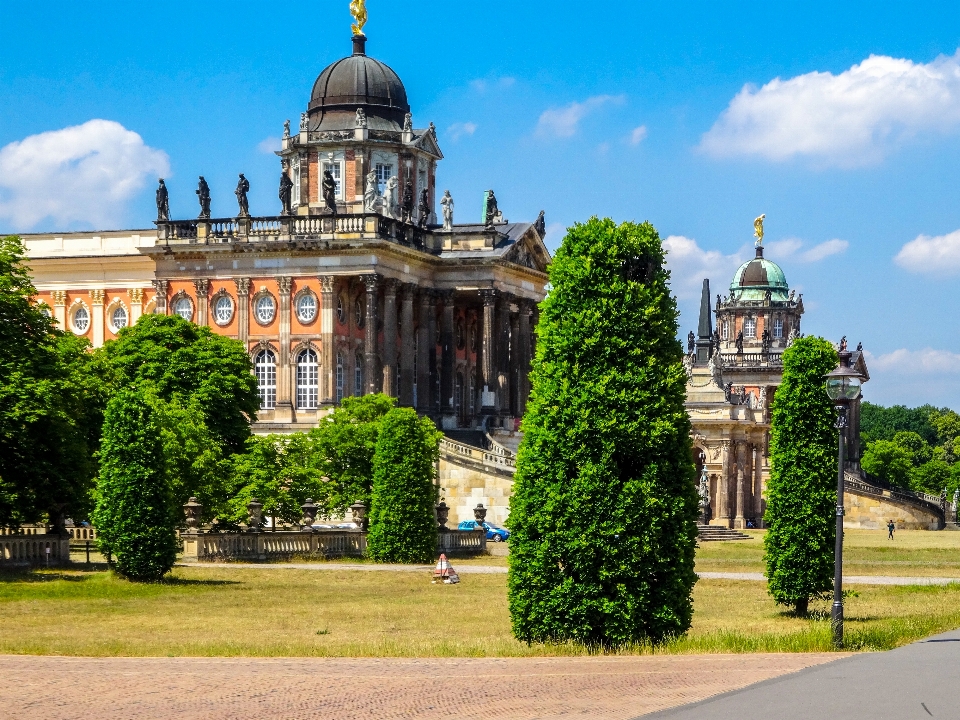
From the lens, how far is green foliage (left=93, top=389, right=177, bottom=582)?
1986 inches

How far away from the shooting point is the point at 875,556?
3022 inches

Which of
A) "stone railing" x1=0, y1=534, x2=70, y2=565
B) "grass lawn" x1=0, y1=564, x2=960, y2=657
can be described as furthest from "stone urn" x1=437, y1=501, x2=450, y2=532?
"stone railing" x1=0, y1=534, x2=70, y2=565

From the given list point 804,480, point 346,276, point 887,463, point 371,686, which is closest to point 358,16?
point 346,276

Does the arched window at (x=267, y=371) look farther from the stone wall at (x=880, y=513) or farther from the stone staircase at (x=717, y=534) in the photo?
the stone wall at (x=880, y=513)

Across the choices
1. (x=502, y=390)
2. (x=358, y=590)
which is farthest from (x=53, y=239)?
(x=358, y=590)

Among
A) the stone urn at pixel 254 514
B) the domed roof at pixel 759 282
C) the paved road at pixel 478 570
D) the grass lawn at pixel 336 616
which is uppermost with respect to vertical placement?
the domed roof at pixel 759 282

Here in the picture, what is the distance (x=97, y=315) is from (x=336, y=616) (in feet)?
195

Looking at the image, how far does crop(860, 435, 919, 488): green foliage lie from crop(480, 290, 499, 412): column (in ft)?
312

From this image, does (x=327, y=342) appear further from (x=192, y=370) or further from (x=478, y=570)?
(x=478, y=570)

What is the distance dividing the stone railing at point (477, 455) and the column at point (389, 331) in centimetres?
556

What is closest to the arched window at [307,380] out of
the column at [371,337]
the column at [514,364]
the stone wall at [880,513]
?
the column at [371,337]

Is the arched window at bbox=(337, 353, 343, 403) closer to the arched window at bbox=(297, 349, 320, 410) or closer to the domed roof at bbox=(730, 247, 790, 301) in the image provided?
the arched window at bbox=(297, 349, 320, 410)

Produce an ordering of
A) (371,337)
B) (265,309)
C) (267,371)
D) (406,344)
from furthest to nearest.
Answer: (406,344) < (265,309) < (267,371) < (371,337)

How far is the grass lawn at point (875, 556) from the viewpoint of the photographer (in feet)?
208
